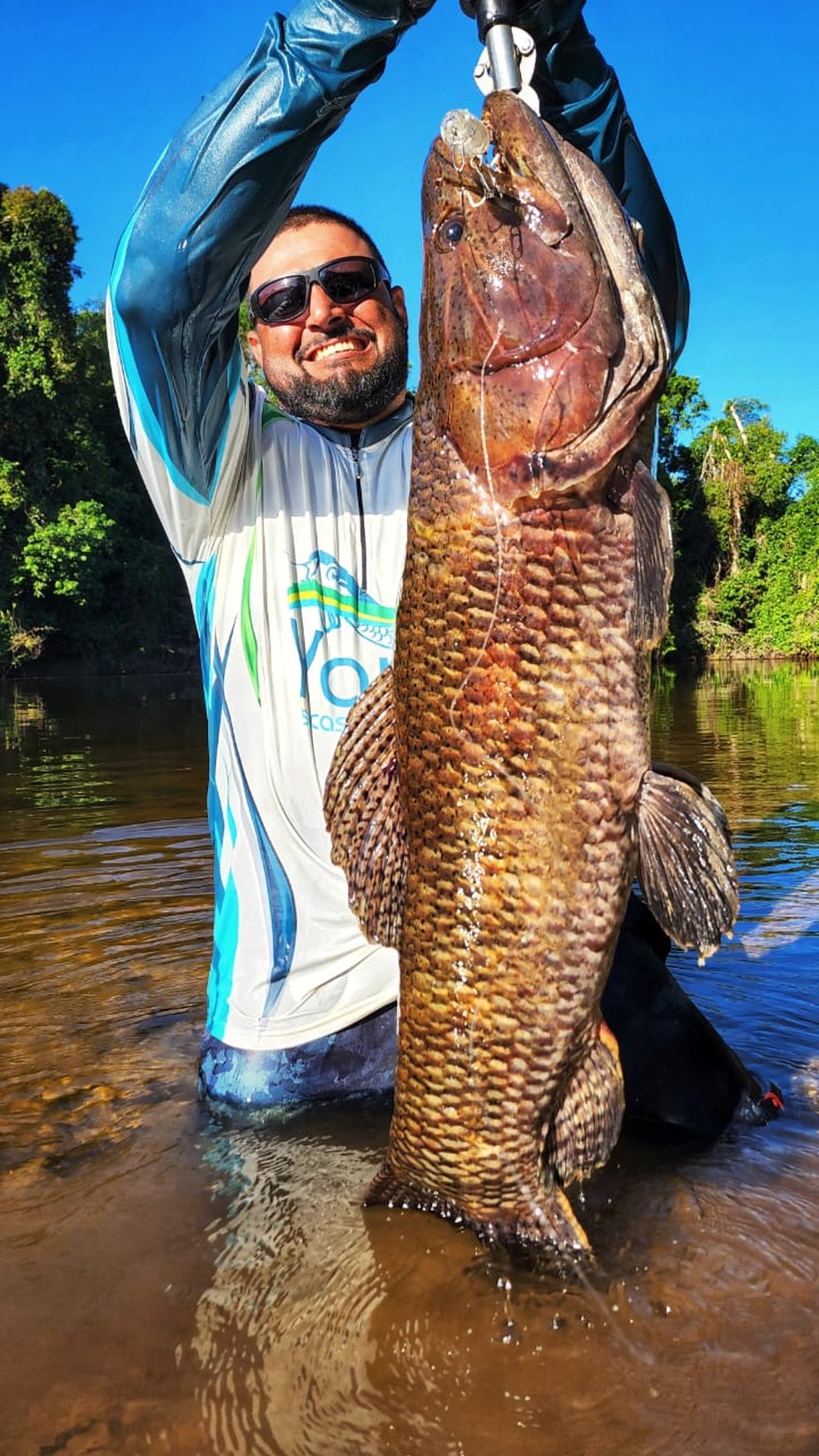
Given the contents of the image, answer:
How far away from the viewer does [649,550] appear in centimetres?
208

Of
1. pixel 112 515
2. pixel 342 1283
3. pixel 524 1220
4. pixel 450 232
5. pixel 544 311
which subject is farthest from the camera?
pixel 112 515

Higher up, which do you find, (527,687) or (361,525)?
(361,525)

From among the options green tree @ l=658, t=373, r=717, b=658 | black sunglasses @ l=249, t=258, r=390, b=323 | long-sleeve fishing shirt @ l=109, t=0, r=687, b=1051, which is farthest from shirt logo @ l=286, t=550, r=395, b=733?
green tree @ l=658, t=373, r=717, b=658

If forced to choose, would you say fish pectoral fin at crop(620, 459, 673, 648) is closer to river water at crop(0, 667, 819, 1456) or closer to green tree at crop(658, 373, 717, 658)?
river water at crop(0, 667, 819, 1456)

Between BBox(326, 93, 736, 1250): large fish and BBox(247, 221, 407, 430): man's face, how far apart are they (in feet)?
3.81

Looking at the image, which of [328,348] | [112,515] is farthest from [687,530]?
[328,348]

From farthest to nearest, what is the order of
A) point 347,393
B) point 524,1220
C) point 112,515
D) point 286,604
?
point 112,515 → point 347,393 → point 286,604 → point 524,1220

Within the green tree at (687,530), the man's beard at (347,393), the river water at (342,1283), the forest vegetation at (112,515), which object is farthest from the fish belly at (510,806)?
the green tree at (687,530)

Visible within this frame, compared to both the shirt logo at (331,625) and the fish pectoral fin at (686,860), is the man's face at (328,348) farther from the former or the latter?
the fish pectoral fin at (686,860)

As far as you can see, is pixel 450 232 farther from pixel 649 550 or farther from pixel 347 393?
pixel 347 393

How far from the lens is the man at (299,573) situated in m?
2.99

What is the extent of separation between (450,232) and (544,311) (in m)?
0.28

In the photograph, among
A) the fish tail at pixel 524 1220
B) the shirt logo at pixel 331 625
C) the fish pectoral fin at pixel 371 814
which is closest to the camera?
the fish tail at pixel 524 1220

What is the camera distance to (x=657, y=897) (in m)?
2.22
